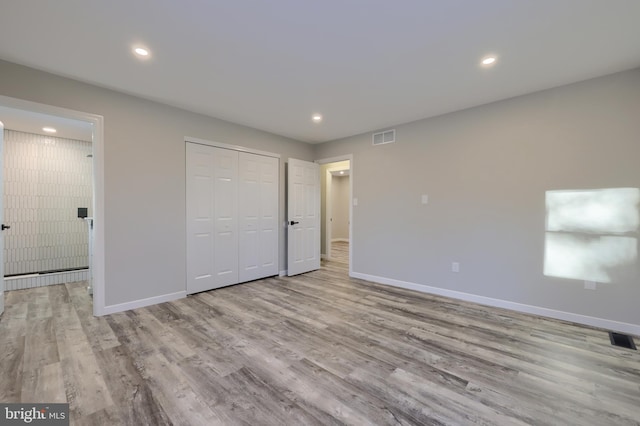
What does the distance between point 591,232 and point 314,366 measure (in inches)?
127

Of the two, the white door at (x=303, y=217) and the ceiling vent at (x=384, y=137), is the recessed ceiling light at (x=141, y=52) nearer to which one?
the white door at (x=303, y=217)

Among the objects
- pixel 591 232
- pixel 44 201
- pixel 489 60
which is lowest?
pixel 591 232

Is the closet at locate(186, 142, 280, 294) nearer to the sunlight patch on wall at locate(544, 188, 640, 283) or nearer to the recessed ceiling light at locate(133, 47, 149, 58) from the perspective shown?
the recessed ceiling light at locate(133, 47, 149, 58)

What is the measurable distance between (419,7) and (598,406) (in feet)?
9.51

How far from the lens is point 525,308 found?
10.2ft

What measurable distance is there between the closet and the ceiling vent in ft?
6.13

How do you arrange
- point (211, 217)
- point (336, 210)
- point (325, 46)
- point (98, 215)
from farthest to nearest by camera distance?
1. point (336, 210)
2. point (211, 217)
3. point (98, 215)
4. point (325, 46)

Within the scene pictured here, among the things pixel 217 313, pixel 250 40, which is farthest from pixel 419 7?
pixel 217 313

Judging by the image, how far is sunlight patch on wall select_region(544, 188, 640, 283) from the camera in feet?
8.50

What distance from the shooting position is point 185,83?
284 cm

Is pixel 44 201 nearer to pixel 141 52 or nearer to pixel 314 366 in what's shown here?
pixel 141 52

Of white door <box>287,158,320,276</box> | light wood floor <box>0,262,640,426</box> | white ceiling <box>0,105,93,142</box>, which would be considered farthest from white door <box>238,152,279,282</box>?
white ceiling <box>0,105,93,142</box>

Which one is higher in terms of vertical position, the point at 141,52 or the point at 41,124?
the point at 141,52

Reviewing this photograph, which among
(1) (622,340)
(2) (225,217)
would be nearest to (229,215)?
(2) (225,217)
